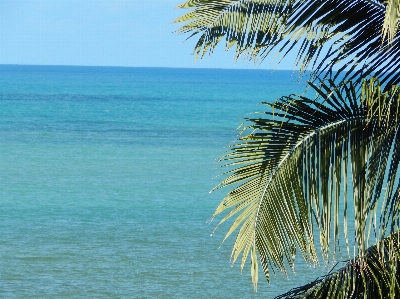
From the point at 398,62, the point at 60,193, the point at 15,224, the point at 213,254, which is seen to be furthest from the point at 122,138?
the point at 398,62

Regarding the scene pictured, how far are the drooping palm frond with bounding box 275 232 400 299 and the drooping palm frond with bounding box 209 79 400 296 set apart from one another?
194 mm

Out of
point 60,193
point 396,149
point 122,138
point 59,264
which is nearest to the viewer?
point 396,149

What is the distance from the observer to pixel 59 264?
11.6 meters

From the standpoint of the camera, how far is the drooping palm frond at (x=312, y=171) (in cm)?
317

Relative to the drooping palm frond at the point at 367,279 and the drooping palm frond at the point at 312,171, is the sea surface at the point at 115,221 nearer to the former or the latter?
the drooping palm frond at the point at 312,171

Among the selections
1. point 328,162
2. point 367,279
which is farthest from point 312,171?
point 367,279

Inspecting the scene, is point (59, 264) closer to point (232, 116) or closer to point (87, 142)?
point (87, 142)

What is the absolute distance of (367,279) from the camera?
11.7 ft

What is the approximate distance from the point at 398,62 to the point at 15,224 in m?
11.9

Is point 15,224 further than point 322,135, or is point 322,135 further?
point 15,224

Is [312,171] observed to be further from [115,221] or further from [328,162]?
[115,221]

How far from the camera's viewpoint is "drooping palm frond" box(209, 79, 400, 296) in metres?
3.17

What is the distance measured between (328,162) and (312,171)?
8 centimetres

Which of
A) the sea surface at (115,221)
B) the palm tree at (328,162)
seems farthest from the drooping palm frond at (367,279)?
the sea surface at (115,221)
